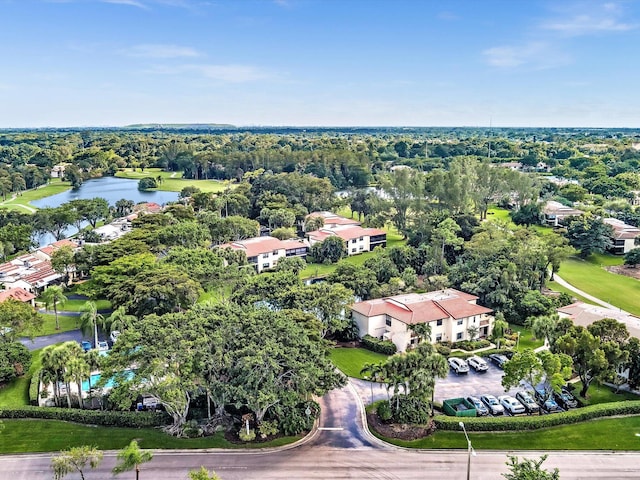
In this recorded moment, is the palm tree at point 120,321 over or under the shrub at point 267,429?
over

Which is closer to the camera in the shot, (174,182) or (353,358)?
(353,358)

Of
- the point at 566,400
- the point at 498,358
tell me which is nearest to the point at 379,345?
the point at 498,358

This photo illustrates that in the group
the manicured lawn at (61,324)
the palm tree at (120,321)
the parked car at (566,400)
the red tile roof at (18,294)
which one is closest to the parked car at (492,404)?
the parked car at (566,400)

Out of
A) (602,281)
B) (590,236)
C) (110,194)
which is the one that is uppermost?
(590,236)

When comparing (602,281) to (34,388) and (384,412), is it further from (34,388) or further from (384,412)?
(34,388)

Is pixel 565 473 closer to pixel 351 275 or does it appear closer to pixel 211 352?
pixel 211 352

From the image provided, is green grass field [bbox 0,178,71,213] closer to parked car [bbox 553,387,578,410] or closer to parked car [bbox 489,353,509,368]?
parked car [bbox 489,353,509,368]

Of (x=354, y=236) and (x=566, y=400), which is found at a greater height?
(x=354, y=236)

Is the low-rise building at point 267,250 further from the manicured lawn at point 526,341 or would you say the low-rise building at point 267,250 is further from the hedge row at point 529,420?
the hedge row at point 529,420
